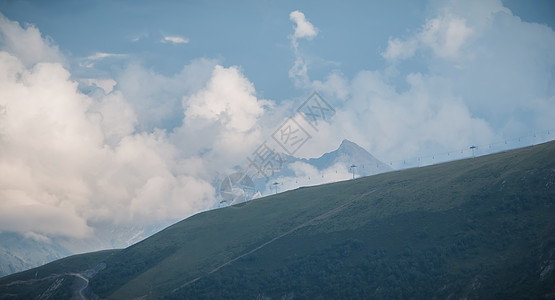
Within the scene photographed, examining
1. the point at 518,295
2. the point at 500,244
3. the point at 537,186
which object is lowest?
the point at 518,295

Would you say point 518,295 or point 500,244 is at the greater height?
point 500,244

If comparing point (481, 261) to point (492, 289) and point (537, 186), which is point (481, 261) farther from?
point (537, 186)

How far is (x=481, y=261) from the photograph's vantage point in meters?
173

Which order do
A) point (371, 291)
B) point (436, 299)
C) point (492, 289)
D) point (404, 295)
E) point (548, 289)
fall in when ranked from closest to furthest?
1. point (548, 289)
2. point (492, 289)
3. point (436, 299)
4. point (404, 295)
5. point (371, 291)

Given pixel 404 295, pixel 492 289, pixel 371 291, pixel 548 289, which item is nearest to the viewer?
pixel 548 289

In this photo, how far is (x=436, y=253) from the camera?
192 metres

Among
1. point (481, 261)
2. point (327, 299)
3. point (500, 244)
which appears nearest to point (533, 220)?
point (500, 244)

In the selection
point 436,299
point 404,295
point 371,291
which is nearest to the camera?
point 436,299

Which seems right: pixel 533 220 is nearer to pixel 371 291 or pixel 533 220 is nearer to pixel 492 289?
pixel 492 289

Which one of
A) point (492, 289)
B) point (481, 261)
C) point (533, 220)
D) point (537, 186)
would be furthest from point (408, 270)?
point (537, 186)

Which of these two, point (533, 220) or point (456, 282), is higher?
point (533, 220)

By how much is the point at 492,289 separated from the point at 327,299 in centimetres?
6751

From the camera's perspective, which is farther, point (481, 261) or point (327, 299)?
point (327, 299)

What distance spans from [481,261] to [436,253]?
70.5 ft
